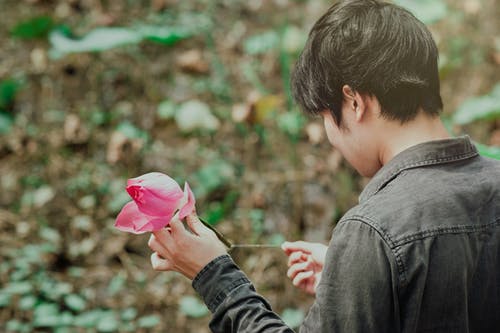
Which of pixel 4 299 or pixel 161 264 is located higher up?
pixel 161 264

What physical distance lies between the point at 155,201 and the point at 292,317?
4.95 feet

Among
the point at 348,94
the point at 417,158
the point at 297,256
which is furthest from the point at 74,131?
the point at 417,158

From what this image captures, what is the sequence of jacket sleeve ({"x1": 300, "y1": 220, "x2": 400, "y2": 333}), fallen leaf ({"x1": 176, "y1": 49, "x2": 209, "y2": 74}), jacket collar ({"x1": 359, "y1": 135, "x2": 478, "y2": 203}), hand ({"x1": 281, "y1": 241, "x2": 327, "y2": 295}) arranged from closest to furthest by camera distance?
jacket sleeve ({"x1": 300, "y1": 220, "x2": 400, "y2": 333})
jacket collar ({"x1": 359, "y1": 135, "x2": 478, "y2": 203})
hand ({"x1": 281, "y1": 241, "x2": 327, "y2": 295})
fallen leaf ({"x1": 176, "y1": 49, "x2": 209, "y2": 74})

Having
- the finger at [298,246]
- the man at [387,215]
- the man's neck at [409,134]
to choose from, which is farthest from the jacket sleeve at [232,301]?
the man's neck at [409,134]

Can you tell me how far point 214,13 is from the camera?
4352 millimetres

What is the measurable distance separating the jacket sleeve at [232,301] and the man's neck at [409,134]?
32 centimetres

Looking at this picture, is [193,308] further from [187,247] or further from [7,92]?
[7,92]

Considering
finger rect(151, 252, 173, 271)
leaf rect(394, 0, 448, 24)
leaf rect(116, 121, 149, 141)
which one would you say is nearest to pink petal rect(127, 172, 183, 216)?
finger rect(151, 252, 173, 271)

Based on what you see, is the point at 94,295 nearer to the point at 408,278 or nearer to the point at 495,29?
the point at 408,278

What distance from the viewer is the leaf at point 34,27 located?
3570mm

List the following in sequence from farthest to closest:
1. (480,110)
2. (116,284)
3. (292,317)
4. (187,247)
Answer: (480,110)
(116,284)
(292,317)
(187,247)

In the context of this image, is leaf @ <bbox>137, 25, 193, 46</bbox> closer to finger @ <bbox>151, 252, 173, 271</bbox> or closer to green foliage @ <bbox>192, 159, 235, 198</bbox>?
green foliage @ <bbox>192, 159, 235, 198</bbox>

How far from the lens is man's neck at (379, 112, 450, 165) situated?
1.19 metres

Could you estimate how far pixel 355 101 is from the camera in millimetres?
1219
